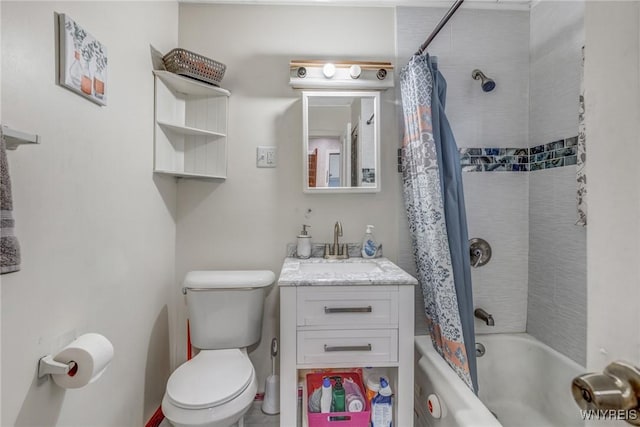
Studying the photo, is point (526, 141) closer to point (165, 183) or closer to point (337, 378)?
point (337, 378)

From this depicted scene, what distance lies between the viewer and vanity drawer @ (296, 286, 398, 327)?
1.23 m

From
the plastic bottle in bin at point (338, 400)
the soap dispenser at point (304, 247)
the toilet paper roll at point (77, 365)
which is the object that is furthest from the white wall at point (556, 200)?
the toilet paper roll at point (77, 365)

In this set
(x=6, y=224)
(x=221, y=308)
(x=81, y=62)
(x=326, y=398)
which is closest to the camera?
(x=6, y=224)

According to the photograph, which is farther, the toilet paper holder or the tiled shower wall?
the tiled shower wall

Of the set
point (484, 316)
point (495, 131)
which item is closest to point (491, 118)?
point (495, 131)

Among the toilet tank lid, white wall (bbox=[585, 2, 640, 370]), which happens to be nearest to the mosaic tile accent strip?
the toilet tank lid

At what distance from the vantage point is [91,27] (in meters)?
1.03

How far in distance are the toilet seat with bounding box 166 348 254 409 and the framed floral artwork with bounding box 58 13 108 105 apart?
1.15m

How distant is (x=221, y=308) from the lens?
1489 mm

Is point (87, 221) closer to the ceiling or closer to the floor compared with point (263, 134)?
closer to the floor

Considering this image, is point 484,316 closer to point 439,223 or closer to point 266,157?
point 439,223

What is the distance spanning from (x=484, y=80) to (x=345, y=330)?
159 centimetres

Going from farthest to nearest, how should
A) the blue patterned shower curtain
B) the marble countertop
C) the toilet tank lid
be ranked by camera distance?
1. the toilet tank lid
2. the blue patterned shower curtain
3. the marble countertop

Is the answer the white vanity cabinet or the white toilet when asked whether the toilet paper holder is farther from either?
the white toilet
